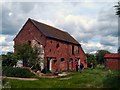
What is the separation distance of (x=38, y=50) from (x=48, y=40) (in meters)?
3.71

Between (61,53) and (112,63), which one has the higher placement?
(61,53)

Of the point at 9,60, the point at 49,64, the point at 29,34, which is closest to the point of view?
the point at 9,60

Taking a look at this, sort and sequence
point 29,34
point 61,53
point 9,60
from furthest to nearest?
point 61,53 → point 29,34 → point 9,60

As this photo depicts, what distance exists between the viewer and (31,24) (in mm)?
45812

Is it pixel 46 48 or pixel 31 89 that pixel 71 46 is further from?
pixel 31 89

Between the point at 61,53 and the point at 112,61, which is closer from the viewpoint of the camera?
the point at 61,53

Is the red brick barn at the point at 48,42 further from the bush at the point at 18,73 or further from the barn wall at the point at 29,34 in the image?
the bush at the point at 18,73

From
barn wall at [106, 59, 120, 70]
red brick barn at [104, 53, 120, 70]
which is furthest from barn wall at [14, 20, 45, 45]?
barn wall at [106, 59, 120, 70]

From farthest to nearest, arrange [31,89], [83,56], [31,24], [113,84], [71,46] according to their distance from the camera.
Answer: [83,56] < [71,46] < [31,24] < [113,84] < [31,89]

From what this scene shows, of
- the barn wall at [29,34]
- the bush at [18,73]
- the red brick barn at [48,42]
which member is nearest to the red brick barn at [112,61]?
the red brick barn at [48,42]

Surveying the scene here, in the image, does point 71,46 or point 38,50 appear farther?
point 71,46

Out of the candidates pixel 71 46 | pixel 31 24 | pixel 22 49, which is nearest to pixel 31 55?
pixel 22 49

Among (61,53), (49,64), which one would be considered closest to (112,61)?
(61,53)

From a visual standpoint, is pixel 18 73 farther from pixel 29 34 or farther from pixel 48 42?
pixel 29 34
